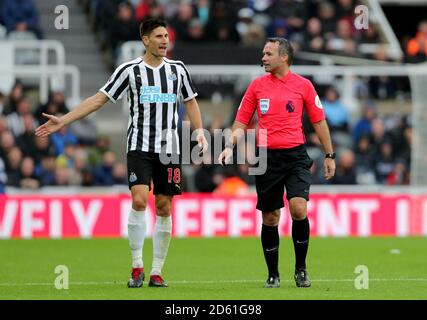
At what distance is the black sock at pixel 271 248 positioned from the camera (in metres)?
12.2

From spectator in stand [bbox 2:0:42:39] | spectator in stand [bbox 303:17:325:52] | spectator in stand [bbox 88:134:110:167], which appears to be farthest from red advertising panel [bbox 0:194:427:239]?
spectator in stand [bbox 2:0:42:39]

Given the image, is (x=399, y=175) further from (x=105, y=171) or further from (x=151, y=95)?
(x=151, y=95)

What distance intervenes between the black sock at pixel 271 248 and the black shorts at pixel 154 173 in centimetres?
92

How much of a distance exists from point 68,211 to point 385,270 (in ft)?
24.6

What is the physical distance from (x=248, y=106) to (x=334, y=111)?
1094 cm

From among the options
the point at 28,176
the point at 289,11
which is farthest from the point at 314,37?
the point at 28,176

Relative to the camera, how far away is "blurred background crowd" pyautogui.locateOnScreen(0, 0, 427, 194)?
21938 millimetres

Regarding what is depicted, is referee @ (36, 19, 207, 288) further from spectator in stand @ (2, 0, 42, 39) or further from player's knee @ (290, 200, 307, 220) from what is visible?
spectator in stand @ (2, 0, 42, 39)

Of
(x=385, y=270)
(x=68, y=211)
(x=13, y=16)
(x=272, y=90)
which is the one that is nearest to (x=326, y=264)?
(x=385, y=270)

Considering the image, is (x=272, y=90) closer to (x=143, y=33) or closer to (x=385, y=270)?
(x=143, y=33)

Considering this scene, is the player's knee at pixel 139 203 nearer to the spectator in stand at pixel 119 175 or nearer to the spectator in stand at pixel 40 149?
the spectator in stand at pixel 119 175

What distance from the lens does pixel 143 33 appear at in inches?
476

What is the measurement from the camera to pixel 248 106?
40.1 ft

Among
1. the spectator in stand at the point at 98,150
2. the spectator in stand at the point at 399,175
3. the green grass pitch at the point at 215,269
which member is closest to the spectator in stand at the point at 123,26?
the spectator in stand at the point at 98,150
